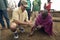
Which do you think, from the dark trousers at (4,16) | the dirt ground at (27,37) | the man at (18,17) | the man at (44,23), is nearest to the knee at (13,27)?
the man at (18,17)

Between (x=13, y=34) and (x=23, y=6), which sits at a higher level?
(x=23, y=6)

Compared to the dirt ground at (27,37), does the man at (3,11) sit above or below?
above

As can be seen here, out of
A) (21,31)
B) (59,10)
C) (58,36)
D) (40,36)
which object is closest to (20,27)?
(21,31)

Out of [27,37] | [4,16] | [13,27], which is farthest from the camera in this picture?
[4,16]

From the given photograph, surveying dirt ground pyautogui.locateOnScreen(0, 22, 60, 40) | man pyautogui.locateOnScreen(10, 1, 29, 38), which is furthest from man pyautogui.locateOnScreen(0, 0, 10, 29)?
man pyautogui.locateOnScreen(10, 1, 29, 38)

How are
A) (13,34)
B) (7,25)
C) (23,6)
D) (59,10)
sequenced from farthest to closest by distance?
(59,10) < (7,25) < (13,34) < (23,6)

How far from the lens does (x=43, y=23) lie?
7648 millimetres

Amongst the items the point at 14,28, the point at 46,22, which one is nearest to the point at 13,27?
the point at 14,28

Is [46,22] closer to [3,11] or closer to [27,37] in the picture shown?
[27,37]

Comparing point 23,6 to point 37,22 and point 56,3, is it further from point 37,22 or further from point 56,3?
point 56,3

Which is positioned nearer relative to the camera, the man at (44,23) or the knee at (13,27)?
the knee at (13,27)

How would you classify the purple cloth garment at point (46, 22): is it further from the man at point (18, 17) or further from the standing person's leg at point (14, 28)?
the standing person's leg at point (14, 28)

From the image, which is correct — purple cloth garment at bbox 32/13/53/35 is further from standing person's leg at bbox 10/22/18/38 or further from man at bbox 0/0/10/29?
man at bbox 0/0/10/29

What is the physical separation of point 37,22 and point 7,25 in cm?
114
